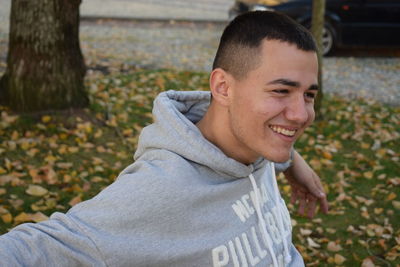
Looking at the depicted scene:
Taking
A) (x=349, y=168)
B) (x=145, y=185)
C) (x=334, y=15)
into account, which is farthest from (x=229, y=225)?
(x=334, y=15)

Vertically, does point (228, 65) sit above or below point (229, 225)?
above

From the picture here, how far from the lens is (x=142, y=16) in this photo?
50.9ft

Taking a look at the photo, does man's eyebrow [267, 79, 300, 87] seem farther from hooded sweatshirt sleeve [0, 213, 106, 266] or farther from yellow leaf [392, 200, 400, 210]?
yellow leaf [392, 200, 400, 210]

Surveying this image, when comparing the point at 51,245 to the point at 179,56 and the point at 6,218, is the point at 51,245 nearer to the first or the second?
the point at 6,218

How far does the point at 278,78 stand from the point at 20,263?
1130 millimetres

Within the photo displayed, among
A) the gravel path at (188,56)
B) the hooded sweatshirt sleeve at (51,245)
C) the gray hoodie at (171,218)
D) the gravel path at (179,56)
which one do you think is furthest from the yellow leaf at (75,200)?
the gravel path at (188,56)

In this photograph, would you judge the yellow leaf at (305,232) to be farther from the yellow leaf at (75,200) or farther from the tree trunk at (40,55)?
the tree trunk at (40,55)

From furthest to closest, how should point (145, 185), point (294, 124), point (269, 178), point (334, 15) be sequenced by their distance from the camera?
1. point (334, 15)
2. point (269, 178)
3. point (294, 124)
4. point (145, 185)

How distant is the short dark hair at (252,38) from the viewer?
201cm

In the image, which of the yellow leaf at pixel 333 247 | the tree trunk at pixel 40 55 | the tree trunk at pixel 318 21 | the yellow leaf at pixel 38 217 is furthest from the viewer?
the tree trunk at pixel 318 21

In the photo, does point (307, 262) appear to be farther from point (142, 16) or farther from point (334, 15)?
point (142, 16)

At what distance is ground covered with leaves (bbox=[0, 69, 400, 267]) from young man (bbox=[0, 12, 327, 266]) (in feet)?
6.94

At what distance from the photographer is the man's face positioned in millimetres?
1954

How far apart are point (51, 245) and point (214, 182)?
0.73 metres
